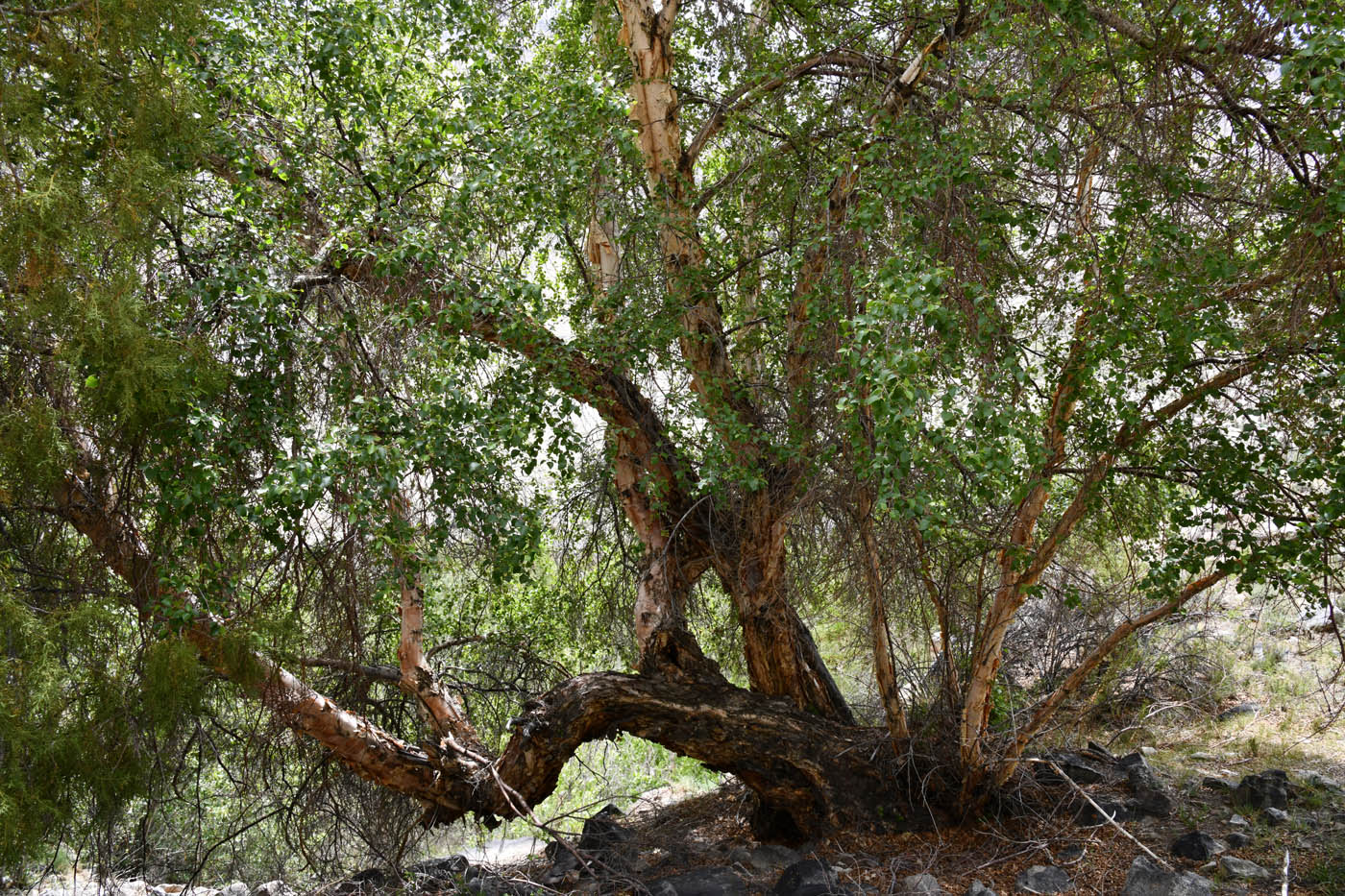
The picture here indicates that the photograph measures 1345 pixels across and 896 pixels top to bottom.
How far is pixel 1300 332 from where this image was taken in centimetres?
409

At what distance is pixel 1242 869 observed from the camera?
4.87 m

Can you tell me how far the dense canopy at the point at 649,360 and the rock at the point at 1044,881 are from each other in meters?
0.74

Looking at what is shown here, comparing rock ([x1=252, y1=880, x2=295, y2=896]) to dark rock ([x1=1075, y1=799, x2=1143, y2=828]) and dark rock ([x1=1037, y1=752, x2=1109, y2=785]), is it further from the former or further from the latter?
dark rock ([x1=1075, y1=799, x2=1143, y2=828])

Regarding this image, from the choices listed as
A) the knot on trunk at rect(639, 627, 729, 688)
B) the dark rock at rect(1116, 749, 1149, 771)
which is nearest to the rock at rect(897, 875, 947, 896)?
the knot on trunk at rect(639, 627, 729, 688)

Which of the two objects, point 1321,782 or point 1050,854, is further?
point 1321,782

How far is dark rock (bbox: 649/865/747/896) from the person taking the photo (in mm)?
5117

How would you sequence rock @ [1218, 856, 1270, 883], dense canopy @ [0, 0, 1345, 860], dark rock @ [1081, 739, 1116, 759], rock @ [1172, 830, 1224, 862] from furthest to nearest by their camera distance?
dark rock @ [1081, 739, 1116, 759], rock @ [1172, 830, 1224, 862], rock @ [1218, 856, 1270, 883], dense canopy @ [0, 0, 1345, 860]

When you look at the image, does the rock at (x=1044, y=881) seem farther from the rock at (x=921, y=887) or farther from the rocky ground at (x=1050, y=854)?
the rock at (x=921, y=887)

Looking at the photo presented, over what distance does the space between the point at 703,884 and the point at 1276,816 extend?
132 inches

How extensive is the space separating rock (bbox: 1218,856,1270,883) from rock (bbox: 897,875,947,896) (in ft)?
4.70

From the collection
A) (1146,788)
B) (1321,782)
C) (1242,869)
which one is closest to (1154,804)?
(1146,788)

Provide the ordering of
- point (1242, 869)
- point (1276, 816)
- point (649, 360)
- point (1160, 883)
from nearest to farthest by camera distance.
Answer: point (1160, 883) → point (1242, 869) → point (1276, 816) → point (649, 360)

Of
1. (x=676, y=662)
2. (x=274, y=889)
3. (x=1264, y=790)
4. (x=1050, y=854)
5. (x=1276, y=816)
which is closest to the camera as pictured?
(x=1050, y=854)

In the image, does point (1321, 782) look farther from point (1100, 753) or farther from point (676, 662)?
point (676, 662)
